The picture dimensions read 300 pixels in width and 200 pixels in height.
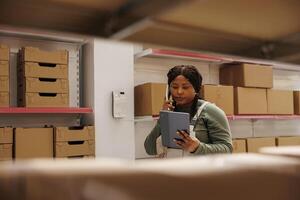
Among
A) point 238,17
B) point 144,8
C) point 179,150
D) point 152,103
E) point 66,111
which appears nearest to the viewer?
point 144,8

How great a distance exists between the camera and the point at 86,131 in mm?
2660

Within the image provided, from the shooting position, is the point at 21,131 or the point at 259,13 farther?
the point at 21,131

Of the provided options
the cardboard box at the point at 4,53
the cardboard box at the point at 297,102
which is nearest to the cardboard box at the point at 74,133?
the cardboard box at the point at 4,53

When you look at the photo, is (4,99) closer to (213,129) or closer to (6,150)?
(6,150)

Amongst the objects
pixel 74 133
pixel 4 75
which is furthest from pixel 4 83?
pixel 74 133

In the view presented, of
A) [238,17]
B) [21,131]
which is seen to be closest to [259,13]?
[238,17]

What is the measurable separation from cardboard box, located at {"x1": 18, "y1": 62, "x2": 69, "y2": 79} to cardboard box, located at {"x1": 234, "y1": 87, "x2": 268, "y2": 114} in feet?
5.39

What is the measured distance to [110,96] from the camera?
2877mm

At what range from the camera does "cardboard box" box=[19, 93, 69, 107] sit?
2480 mm

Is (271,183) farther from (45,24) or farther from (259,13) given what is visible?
(45,24)

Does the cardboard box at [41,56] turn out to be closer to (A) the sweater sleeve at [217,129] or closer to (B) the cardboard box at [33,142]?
(B) the cardboard box at [33,142]

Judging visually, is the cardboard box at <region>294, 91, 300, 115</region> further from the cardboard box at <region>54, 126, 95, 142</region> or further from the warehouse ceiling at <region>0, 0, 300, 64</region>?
the warehouse ceiling at <region>0, 0, 300, 64</region>

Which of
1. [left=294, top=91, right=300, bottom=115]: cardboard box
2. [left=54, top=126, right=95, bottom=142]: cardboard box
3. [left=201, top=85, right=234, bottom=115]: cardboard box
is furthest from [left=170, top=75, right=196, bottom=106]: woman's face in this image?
[left=294, top=91, right=300, bottom=115]: cardboard box

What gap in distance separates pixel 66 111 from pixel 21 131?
332mm
